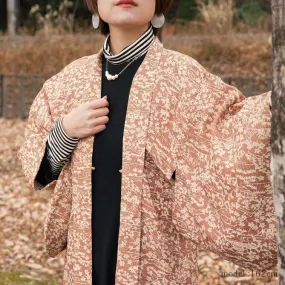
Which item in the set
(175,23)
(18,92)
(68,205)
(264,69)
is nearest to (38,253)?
(68,205)

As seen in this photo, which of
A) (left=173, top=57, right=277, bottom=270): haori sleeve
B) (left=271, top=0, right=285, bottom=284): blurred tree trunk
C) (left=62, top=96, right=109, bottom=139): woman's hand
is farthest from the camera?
(left=62, top=96, right=109, bottom=139): woman's hand

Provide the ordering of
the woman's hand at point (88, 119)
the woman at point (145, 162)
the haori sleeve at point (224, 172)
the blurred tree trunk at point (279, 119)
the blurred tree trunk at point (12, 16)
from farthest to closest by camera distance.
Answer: the blurred tree trunk at point (12, 16) → the woman's hand at point (88, 119) → the woman at point (145, 162) → the haori sleeve at point (224, 172) → the blurred tree trunk at point (279, 119)

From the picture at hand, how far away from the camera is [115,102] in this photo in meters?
2.51

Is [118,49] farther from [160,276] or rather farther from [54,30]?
[54,30]

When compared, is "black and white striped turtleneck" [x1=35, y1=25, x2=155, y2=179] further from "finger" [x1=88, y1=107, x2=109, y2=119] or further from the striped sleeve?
"finger" [x1=88, y1=107, x2=109, y2=119]

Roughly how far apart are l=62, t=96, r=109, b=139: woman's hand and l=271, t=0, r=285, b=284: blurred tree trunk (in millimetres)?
798

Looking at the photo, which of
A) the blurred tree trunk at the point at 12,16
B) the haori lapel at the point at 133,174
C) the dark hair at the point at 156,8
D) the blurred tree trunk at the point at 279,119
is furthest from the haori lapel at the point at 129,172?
the blurred tree trunk at the point at 12,16

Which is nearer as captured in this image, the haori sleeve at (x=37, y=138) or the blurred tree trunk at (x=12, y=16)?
the haori sleeve at (x=37, y=138)

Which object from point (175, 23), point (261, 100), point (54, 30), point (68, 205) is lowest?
point (68, 205)

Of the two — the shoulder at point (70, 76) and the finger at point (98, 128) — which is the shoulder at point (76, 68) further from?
the finger at point (98, 128)

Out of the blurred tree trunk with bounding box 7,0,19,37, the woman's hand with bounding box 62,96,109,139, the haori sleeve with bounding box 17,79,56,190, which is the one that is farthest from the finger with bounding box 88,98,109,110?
the blurred tree trunk with bounding box 7,0,19,37

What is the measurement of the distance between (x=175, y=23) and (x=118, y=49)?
43.7 feet

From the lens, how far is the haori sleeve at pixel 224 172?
7.18 ft

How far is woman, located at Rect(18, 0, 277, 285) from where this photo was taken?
2354 mm
